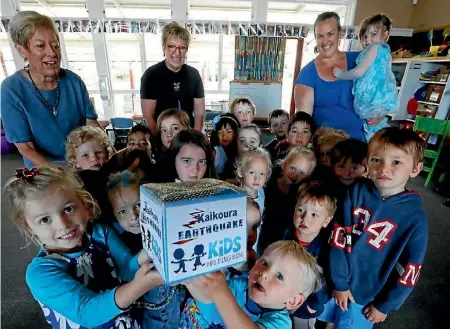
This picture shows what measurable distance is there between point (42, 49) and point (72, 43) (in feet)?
18.3

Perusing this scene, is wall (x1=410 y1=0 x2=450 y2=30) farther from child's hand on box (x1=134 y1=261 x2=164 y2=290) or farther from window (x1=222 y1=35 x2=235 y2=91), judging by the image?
child's hand on box (x1=134 y1=261 x2=164 y2=290)

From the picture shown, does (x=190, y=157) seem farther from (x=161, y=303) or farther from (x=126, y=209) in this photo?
(x=161, y=303)

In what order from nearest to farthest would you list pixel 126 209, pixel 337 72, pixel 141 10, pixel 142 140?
pixel 126 209 < pixel 337 72 < pixel 142 140 < pixel 141 10

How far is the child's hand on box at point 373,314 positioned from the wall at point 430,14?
491 cm

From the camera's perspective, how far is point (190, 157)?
1.03 meters

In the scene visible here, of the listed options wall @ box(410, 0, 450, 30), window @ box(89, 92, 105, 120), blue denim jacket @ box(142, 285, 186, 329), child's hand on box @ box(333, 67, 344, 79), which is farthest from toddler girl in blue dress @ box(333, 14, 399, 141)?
window @ box(89, 92, 105, 120)

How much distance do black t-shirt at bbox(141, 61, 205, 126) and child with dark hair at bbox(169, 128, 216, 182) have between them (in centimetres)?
64

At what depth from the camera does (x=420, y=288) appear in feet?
5.68

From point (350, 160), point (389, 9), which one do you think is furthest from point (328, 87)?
point (389, 9)

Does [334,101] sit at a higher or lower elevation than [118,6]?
lower

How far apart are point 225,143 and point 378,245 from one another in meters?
1.10

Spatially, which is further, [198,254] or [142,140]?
[142,140]

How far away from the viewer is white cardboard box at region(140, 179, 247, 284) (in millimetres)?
440

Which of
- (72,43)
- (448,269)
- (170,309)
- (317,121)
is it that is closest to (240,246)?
(170,309)
